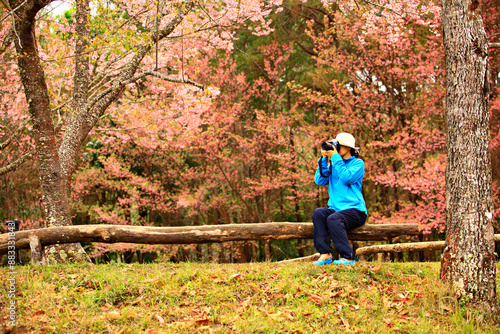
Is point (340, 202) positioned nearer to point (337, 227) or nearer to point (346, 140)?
point (337, 227)

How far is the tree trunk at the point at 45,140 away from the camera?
5.79 metres

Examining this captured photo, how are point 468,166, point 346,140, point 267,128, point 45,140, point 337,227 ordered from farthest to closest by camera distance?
point 267,128 < point 45,140 < point 346,140 < point 337,227 < point 468,166

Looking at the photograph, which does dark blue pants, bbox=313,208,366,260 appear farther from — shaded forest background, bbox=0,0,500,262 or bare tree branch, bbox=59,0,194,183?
shaded forest background, bbox=0,0,500,262

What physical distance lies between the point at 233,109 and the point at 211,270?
850 cm

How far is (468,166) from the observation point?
3742mm

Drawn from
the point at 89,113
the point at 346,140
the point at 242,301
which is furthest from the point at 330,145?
the point at 89,113

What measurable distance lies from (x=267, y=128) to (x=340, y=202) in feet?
24.7

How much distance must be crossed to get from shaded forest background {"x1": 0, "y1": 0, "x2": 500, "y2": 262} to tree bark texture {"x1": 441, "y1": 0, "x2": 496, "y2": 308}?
439 centimetres

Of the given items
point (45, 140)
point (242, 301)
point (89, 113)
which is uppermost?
point (89, 113)

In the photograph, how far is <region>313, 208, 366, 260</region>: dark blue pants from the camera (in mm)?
4434

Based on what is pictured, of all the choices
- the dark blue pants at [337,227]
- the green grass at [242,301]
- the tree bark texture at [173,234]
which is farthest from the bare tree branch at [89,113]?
the dark blue pants at [337,227]

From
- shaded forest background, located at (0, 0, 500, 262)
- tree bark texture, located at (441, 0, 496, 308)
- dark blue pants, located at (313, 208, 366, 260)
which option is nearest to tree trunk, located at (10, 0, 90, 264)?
shaded forest background, located at (0, 0, 500, 262)

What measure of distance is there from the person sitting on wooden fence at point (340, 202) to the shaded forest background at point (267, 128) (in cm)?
435

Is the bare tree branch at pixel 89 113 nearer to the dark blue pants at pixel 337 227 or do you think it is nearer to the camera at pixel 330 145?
the camera at pixel 330 145
